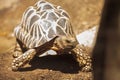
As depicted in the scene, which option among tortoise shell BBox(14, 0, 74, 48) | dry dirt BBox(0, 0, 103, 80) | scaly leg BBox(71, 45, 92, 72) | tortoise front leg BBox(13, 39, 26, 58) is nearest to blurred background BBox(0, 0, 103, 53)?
dry dirt BBox(0, 0, 103, 80)

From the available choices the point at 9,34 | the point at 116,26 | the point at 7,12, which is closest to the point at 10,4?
the point at 7,12

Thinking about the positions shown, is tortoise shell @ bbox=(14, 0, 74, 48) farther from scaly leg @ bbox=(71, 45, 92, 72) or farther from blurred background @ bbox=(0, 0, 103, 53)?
blurred background @ bbox=(0, 0, 103, 53)

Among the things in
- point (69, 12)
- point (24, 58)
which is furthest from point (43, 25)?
point (69, 12)

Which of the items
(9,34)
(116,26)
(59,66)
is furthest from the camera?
(9,34)

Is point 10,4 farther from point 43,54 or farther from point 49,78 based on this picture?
point 49,78

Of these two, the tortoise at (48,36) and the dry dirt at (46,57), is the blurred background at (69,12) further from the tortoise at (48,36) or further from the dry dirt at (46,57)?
the tortoise at (48,36)

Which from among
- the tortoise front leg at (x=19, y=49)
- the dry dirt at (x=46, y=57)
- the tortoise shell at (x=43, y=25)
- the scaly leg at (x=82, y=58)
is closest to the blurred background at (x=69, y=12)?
the dry dirt at (x=46, y=57)

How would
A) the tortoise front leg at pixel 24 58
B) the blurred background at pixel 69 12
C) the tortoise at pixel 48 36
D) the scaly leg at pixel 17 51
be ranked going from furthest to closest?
the blurred background at pixel 69 12 → the scaly leg at pixel 17 51 → the tortoise front leg at pixel 24 58 → the tortoise at pixel 48 36
